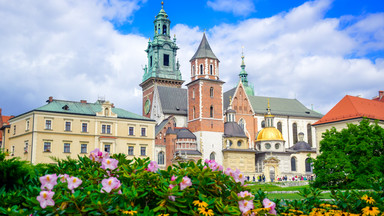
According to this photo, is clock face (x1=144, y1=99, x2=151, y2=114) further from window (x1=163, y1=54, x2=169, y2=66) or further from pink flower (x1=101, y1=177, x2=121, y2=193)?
pink flower (x1=101, y1=177, x2=121, y2=193)

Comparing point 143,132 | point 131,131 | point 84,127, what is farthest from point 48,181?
point 143,132

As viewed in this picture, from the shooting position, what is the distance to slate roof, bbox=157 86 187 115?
62425 millimetres

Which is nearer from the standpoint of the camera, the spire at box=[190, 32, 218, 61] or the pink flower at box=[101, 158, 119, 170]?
the pink flower at box=[101, 158, 119, 170]

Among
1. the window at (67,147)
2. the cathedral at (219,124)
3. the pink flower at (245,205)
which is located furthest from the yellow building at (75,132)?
the pink flower at (245,205)

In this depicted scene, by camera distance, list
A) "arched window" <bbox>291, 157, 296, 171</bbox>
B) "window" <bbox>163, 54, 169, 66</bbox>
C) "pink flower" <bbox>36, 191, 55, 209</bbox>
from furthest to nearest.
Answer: "window" <bbox>163, 54, 169, 66</bbox> → "arched window" <bbox>291, 157, 296, 171</bbox> → "pink flower" <bbox>36, 191, 55, 209</bbox>

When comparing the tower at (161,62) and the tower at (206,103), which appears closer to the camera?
the tower at (206,103)

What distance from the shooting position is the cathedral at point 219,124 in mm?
55281

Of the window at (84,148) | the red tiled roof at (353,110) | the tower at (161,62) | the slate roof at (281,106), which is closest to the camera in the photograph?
the window at (84,148)

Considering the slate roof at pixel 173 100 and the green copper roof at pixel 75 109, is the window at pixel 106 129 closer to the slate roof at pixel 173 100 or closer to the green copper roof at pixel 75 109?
the green copper roof at pixel 75 109

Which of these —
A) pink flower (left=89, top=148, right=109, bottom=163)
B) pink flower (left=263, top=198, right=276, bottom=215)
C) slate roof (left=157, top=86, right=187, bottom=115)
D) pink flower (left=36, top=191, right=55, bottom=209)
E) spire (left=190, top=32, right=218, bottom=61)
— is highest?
spire (left=190, top=32, right=218, bottom=61)

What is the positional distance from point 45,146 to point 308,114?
49.3 m

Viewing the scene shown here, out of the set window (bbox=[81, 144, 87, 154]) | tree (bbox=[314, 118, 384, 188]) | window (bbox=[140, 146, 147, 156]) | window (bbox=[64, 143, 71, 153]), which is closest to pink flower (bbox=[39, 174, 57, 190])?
tree (bbox=[314, 118, 384, 188])

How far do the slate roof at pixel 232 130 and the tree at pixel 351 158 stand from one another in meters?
26.4

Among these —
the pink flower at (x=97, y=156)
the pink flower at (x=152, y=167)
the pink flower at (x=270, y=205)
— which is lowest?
the pink flower at (x=270, y=205)
